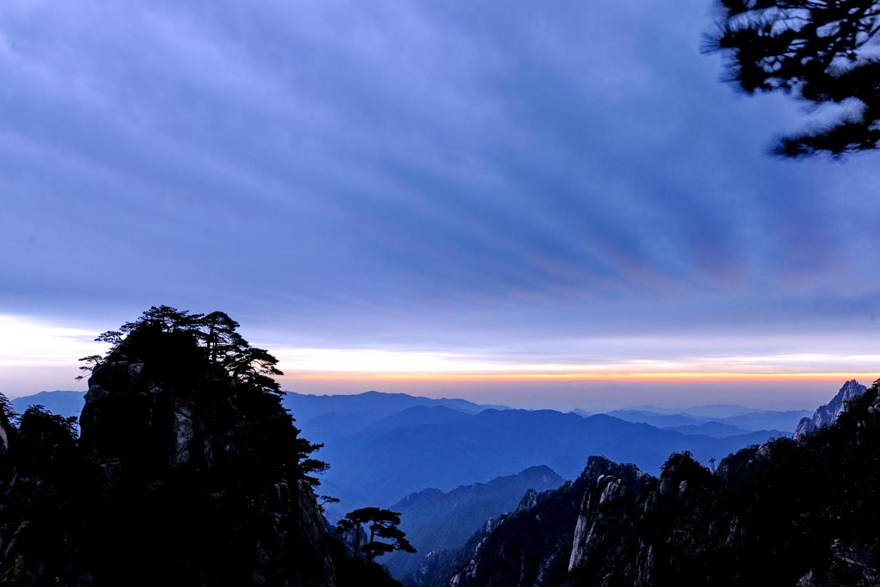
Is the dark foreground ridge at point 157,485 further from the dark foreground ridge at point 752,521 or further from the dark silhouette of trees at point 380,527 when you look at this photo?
the dark foreground ridge at point 752,521

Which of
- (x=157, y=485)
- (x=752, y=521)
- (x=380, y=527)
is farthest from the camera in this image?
(x=752, y=521)

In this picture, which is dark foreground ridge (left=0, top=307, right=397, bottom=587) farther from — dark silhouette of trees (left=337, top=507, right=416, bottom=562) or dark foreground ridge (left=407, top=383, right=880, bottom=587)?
dark foreground ridge (left=407, top=383, right=880, bottom=587)

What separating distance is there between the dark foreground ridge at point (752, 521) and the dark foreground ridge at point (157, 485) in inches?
1670

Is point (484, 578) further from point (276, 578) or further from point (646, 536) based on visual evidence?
point (276, 578)

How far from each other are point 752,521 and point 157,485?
6447cm

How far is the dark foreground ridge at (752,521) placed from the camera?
1380 inches

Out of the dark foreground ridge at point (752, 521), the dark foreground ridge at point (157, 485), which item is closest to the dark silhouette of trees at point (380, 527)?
the dark foreground ridge at point (157, 485)

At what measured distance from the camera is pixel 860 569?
2936 cm

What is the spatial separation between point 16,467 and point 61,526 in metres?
5.18

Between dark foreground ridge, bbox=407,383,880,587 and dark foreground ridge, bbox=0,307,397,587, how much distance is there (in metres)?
42.4

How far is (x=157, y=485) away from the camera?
77.2 ft

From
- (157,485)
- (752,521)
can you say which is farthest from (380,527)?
(752,521)

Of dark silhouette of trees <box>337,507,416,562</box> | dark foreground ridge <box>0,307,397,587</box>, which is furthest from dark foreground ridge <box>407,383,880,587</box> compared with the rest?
dark foreground ridge <box>0,307,397,587</box>

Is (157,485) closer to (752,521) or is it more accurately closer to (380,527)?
(380,527)
